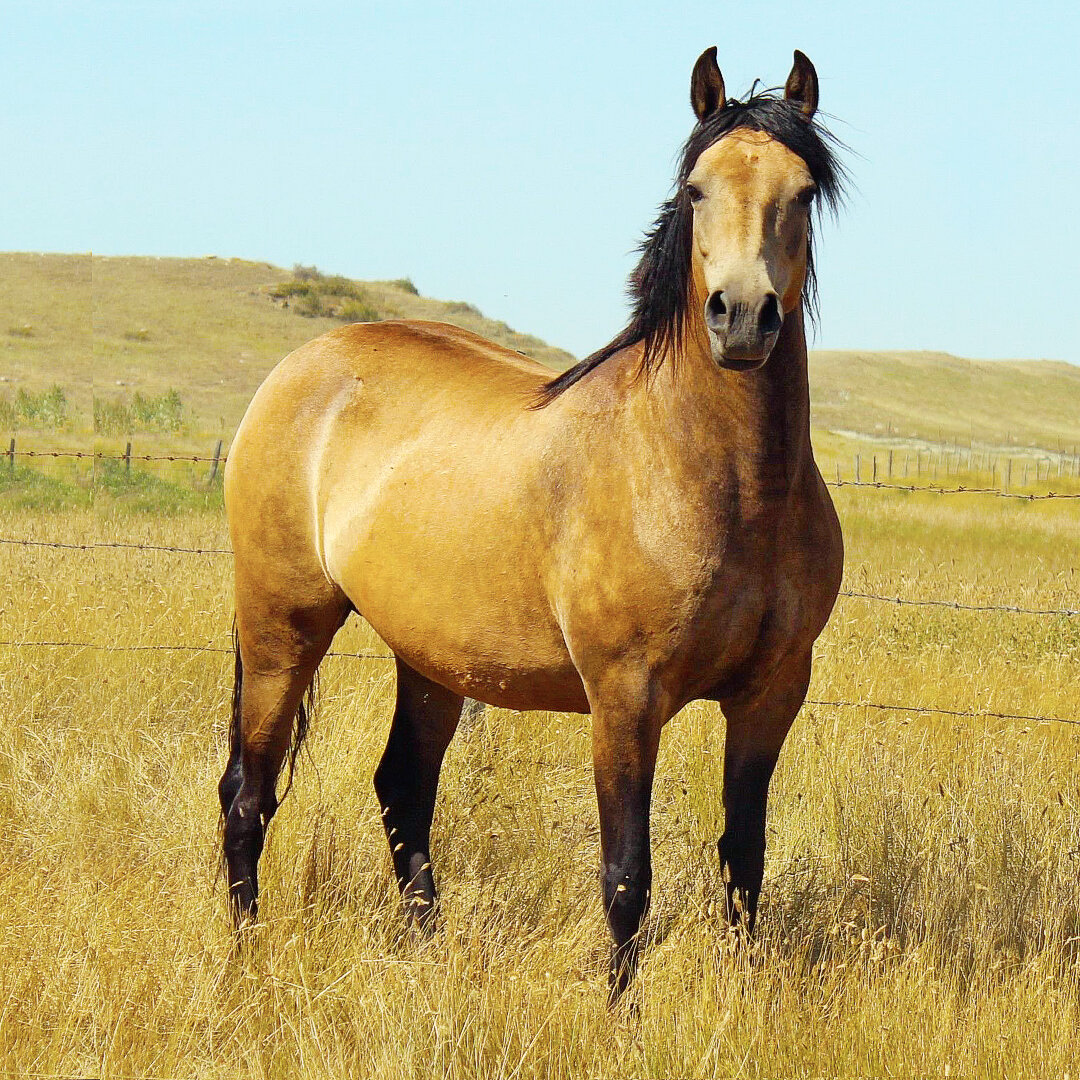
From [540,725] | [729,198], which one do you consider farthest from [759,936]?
[729,198]

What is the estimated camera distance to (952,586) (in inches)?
364

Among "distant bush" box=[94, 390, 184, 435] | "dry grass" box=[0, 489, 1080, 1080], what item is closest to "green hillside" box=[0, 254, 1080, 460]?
"distant bush" box=[94, 390, 184, 435]

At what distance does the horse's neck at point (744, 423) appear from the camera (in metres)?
2.92

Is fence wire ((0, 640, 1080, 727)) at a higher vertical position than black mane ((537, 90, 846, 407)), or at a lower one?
lower

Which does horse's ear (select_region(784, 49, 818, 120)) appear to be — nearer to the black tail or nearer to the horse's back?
the horse's back

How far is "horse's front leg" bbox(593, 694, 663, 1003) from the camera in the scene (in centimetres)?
292

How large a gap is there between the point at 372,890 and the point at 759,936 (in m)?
1.31

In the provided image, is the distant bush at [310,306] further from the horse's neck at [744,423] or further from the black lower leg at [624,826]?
the black lower leg at [624,826]

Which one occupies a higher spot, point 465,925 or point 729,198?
point 729,198

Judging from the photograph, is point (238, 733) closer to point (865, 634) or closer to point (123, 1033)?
point (123, 1033)

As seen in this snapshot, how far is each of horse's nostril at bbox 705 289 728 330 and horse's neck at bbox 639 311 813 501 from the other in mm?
370

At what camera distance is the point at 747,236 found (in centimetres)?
264

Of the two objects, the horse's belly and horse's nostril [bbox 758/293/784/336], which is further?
the horse's belly

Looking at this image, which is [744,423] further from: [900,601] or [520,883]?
[900,601]
